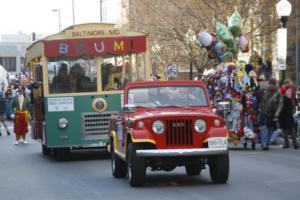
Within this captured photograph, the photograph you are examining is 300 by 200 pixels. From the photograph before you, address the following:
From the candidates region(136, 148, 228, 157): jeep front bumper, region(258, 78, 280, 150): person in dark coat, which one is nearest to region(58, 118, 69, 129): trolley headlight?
region(258, 78, 280, 150): person in dark coat

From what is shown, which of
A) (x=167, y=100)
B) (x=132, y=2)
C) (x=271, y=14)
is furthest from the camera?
(x=132, y=2)

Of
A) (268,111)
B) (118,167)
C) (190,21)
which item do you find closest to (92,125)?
(118,167)

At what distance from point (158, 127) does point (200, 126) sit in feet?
2.27

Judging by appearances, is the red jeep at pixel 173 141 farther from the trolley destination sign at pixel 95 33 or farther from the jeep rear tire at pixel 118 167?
the trolley destination sign at pixel 95 33

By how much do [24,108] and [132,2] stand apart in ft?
61.8

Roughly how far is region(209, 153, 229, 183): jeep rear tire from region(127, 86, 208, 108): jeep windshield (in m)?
1.30

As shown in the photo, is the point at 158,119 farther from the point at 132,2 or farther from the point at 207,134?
the point at 132,2

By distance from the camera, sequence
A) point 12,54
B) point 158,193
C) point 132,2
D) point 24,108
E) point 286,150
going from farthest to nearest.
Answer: point 12,54, point 132,2, point 24,108, point 286,150, point 158,193

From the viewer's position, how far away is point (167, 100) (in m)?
15.4

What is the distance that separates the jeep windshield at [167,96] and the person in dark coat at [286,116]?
303 inches

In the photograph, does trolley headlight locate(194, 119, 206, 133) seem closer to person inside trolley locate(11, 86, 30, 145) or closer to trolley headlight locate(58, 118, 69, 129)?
trolley headlight locate(58, 118, 69, 129)

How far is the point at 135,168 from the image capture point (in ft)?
45.9

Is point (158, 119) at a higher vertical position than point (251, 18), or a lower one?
lower

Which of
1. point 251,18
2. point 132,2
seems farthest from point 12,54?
point 251,18
